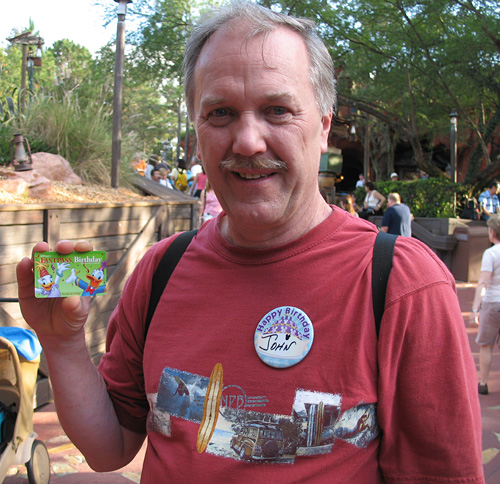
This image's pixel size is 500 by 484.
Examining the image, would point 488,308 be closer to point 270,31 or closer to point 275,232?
point 275,232

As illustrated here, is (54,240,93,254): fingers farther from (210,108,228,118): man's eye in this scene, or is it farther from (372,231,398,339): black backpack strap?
(372,231,398,339): black backpack strap

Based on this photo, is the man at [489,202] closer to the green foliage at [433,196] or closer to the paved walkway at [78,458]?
the green foliage at [433,196]

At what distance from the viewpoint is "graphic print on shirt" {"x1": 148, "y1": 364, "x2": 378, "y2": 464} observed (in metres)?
1.26

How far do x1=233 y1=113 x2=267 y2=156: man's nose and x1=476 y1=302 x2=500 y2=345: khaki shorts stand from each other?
15.5 feet

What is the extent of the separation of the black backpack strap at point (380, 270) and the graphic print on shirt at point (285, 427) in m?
0.22

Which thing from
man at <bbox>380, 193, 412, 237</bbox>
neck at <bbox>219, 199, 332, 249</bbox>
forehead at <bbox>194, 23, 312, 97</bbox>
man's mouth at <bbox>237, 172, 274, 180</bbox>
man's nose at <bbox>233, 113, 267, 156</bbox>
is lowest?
man at <bbox>380, 193, 412, 237</bbox>

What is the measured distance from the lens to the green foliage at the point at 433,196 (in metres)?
14.4

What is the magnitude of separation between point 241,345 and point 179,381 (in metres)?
0.20

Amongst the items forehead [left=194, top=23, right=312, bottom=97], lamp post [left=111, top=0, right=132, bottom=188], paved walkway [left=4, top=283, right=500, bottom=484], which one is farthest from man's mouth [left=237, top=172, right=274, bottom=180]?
lamp post [left=111, top=0, right=132, bottom=188]

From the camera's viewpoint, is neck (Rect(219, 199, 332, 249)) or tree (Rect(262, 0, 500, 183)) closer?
neck (Rect(219, 199, 332, 249))

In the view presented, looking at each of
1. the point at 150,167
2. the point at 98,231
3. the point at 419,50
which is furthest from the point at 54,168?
the point at 419,50

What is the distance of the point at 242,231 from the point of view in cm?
150

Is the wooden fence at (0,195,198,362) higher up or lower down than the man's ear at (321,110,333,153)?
lower down

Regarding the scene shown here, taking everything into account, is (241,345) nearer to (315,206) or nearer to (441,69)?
(315,206)
